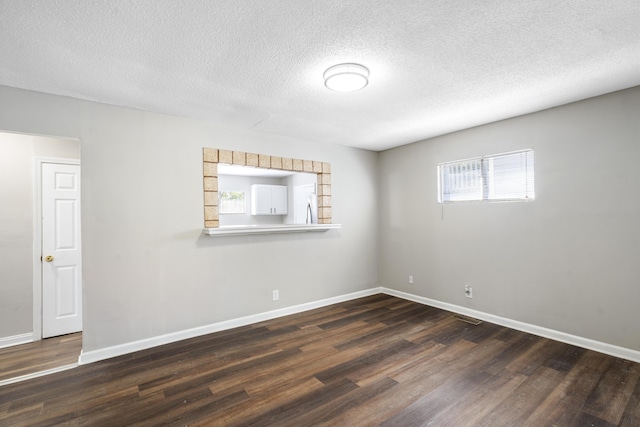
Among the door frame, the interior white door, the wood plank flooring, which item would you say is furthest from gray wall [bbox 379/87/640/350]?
the door frame

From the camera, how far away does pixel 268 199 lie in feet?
22.2

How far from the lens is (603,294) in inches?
109

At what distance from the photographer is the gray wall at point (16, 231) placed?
309 cm

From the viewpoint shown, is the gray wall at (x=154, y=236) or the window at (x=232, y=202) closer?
the gray wall at (x=154, y=236)

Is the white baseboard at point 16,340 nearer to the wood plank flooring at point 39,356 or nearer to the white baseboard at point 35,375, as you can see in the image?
the wood plank flooring at point 39,356

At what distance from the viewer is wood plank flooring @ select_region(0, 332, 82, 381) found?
2596 mm

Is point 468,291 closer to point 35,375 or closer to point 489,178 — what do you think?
point 489,178

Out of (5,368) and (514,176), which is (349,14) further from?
(5,368)

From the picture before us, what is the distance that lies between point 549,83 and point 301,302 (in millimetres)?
3601

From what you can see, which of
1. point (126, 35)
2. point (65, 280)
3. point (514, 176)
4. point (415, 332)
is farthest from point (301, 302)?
point (126, 35)

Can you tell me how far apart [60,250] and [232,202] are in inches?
134

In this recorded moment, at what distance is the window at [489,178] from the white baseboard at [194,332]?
2200 millimetres

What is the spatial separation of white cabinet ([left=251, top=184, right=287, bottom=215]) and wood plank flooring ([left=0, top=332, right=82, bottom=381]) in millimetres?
3925

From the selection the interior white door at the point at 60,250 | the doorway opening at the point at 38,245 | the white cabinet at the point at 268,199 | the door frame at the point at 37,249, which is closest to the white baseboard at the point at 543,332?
the white cabinet at the point at 268,199
